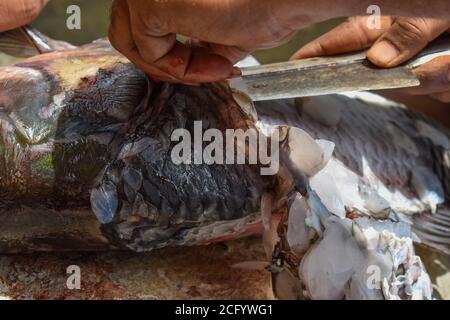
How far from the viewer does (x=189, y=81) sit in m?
1.53

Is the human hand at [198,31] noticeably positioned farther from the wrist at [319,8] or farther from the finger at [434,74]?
the finger at [434,74]

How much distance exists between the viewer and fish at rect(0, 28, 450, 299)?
5.38 feet

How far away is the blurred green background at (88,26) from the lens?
109 inches

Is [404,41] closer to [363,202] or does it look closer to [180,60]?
[363,202]

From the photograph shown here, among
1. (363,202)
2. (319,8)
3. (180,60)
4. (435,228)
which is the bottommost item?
(435,228)

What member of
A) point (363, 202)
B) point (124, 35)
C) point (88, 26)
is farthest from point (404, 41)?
point (88, 26)

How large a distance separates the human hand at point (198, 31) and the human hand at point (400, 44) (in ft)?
1.74

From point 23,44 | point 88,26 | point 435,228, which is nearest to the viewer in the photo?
point 435,228

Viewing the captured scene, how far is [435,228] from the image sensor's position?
1.96 metres

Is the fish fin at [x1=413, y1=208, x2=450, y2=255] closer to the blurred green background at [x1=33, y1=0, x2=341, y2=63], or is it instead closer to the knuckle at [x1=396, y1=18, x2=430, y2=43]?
the knuckle at [x1=396, y1=18, x2=430, y2=43]

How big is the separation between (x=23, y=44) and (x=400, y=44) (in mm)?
1209

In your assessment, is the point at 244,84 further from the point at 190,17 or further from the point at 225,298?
the point at 225,298

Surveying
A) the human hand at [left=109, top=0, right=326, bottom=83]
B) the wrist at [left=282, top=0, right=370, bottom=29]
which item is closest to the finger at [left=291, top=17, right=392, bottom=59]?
the human hand at [left=109, top=0, right=326, bottom=83]

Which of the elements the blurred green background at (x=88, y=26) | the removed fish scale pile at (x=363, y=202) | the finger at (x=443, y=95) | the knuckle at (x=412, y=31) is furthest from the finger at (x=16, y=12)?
the finger at (x=443, y=95)
